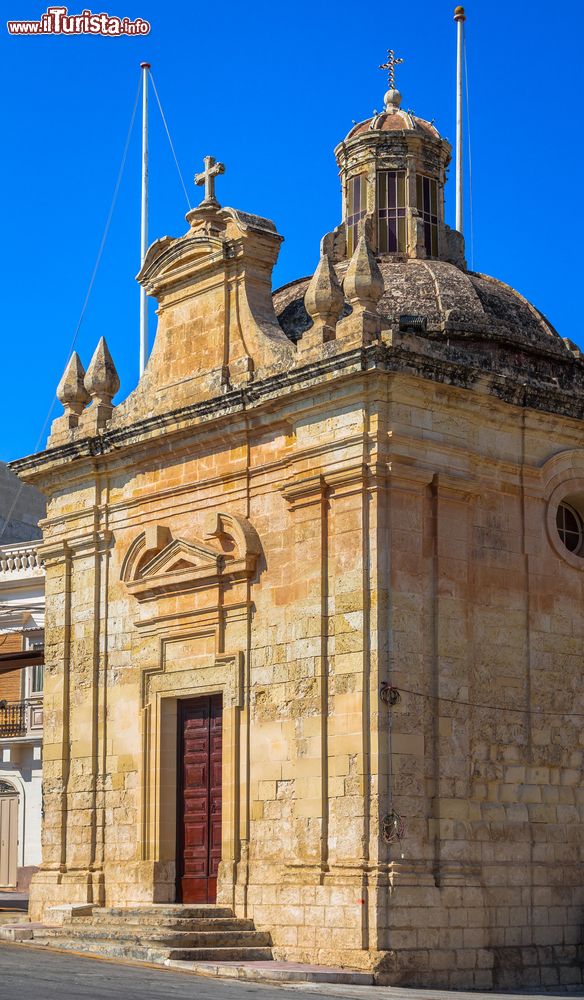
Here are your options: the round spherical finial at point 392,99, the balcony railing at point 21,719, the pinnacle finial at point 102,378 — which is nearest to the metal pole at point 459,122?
the round spherical finial at point 392,99

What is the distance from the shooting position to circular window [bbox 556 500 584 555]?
1939 centimetres

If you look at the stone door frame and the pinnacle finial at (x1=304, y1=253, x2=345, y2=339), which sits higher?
the pinnacle finial at (x1=304, y1=253, x2=345, y2=339)

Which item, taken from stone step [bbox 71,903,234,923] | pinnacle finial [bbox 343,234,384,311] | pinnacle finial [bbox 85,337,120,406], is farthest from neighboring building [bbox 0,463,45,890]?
pinnacle finial [bbox 343,234,384,311]

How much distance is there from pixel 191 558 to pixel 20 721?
12.3 meters

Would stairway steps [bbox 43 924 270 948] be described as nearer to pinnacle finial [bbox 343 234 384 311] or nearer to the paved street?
the paved street

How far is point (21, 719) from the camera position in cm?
3067

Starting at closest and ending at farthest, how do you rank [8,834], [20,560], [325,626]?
[325,626]
[8,834]
[20,560]

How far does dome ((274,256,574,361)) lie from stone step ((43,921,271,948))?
7.73 meters

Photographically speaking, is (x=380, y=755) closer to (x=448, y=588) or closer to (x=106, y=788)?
(x=448, y=588)

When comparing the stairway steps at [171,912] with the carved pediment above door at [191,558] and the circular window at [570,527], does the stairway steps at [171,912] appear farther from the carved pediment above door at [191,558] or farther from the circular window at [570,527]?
the circular window at [570,527]

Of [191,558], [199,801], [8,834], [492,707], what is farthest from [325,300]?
[8,834]

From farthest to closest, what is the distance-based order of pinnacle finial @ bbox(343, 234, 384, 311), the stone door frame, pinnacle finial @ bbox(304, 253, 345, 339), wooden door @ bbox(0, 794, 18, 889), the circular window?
wooden door @ bbox(0, 794, 18, 889) < the circular window < the stone door frame < pinnacle finial @ bbox(304, 253, 345, 339) < pinnacle finial @ bbox(343, 234, 384, 311)

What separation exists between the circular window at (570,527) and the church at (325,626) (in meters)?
0.04

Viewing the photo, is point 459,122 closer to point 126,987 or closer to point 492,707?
point 492,707
